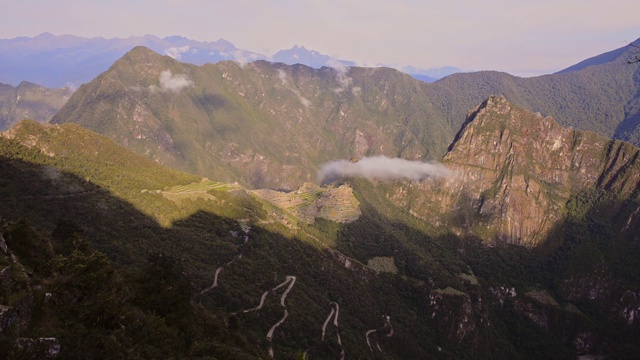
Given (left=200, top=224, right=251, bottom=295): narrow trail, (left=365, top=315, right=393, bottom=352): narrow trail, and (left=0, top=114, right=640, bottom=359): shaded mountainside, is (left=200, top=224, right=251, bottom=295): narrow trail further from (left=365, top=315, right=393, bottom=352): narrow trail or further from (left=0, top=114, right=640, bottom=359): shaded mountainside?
(left=365, top=315, right=393, bottom=352): narrow trail

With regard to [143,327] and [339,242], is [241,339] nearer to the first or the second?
[143,327]

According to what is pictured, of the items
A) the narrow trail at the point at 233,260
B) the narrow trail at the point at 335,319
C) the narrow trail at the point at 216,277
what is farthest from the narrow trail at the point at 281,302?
the narrow trail at the point at 335,319

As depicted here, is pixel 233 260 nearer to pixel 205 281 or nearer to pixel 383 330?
pixel 205 281

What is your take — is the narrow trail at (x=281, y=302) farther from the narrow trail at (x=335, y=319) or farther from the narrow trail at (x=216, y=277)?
the narrow trail at (x=335, y=319)

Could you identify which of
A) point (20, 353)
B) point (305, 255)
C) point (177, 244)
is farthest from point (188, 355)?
point (305, 255)

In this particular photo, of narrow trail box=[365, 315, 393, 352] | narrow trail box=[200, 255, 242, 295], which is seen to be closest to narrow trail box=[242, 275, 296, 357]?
narrow trail box=[200, 255, 242, 295]

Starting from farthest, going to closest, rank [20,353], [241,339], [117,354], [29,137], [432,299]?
[432,299] → [29,137] → [241,339] → [117,354] → [20,353]

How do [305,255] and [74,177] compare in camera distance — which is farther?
[305,255]

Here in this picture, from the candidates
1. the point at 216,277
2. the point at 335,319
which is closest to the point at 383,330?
the point at 335,319
